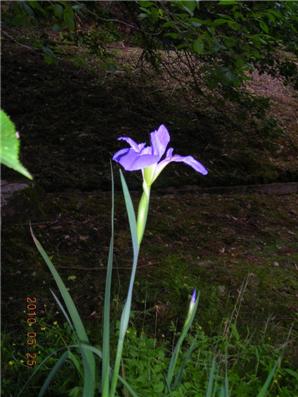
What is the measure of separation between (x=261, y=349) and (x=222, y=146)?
2.19 m

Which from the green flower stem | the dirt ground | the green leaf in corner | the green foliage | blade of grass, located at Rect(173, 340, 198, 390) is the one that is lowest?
the dirt ground

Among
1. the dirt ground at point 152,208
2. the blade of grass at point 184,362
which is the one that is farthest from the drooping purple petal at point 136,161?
the dirt ground at point 152,208

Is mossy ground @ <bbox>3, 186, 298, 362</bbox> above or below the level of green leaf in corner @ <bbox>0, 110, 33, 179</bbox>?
below

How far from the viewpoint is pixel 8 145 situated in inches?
11.0

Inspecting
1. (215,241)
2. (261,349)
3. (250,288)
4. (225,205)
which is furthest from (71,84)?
(261,349)

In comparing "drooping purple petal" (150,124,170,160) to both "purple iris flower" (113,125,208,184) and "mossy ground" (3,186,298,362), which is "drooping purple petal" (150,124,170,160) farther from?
"mossy ground" (3,186,298,362)

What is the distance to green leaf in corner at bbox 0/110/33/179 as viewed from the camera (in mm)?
276

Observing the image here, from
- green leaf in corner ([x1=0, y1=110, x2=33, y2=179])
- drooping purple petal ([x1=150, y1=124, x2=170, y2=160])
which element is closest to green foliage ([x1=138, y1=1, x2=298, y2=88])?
drooping purple petal ([x1=150, y1=124, x2=170, y2=160])

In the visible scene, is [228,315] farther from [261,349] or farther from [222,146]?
[222,146]

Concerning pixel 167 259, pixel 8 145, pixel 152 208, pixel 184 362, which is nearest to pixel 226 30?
pixel 152 208

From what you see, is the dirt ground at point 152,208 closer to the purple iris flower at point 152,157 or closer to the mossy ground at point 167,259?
the mossy ground at point 167,259

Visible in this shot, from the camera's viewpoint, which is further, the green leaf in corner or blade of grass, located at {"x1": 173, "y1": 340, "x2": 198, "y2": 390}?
blade of grass, located at {"x1": 173, "y1": 340, "x2": 198, "y2": 390}

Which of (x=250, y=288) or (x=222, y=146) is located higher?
(x=250, y=288)

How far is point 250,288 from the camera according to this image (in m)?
2.15
